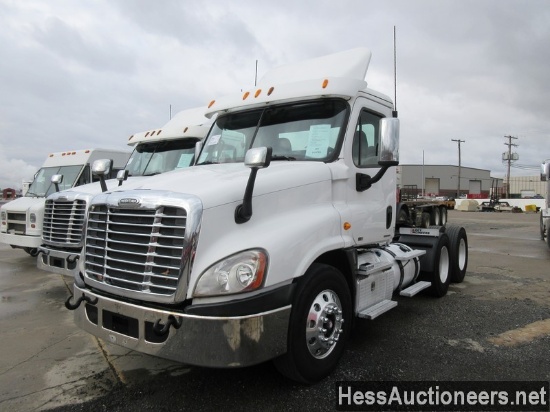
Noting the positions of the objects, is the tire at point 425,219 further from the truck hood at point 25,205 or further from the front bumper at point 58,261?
the truck hood at point 25,205

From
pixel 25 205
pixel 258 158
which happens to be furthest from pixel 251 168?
pixel 25 205

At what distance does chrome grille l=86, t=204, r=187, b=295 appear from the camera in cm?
285

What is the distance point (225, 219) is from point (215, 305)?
2.00 ft

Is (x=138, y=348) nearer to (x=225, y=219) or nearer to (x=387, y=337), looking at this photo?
(x=225, y=219)

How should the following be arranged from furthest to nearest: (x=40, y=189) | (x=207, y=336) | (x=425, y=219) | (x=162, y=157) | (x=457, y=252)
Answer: (x=425, y=219) < (x=40, y=189) < (x=162, y=157) < (x=457, y=252) < (x=207, y=336)

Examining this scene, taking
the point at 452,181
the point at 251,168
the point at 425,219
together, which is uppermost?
the point at 452,181

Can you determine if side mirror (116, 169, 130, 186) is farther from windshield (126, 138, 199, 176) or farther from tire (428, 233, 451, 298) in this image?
tire (428, 233, 451, 298)

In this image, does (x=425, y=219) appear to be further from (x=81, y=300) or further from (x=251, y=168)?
(x=81, y=300)

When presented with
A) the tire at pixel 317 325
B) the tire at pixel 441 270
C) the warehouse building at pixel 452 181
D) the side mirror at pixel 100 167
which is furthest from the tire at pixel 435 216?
the warehouse building at pixel 452 181

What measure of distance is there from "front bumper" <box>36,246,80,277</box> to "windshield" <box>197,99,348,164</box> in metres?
3.23

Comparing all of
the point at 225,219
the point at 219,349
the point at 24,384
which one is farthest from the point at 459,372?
the point at 24,384

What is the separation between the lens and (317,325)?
10.8 ft

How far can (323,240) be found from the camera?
3.45 meters

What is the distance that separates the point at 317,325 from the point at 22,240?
303 inches
